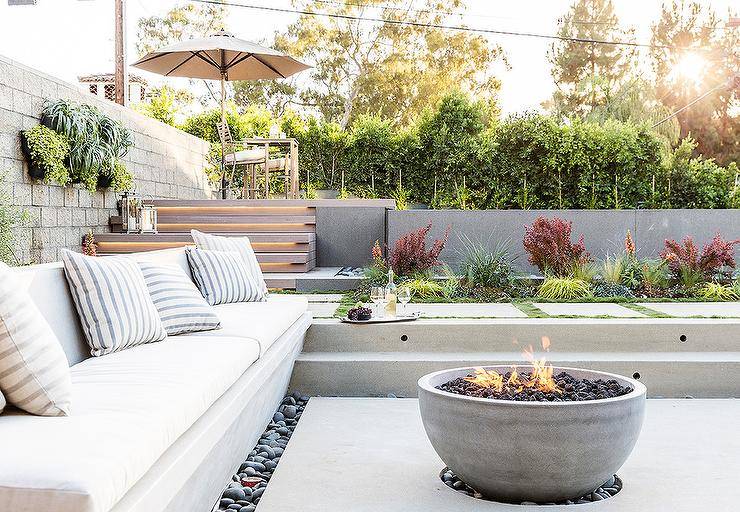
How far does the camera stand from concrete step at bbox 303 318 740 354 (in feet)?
16.1

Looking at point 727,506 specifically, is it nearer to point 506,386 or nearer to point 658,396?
point 506,386

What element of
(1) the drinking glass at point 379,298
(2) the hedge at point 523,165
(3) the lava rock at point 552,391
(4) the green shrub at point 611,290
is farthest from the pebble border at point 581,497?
(2) the hedge at point 523,165

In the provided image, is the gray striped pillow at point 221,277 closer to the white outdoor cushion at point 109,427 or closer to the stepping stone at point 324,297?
the stepping stone at point 324,297

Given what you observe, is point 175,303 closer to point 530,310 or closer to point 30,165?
→ point 530,310

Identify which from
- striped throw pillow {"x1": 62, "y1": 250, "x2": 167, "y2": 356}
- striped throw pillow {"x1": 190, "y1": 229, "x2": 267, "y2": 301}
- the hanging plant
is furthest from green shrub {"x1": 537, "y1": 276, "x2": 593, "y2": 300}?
the hanging plant

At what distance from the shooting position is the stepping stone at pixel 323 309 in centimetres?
537

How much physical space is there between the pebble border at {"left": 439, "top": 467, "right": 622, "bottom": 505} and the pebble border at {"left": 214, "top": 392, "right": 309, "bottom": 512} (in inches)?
29.3

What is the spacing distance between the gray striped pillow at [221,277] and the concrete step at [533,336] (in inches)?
19.8

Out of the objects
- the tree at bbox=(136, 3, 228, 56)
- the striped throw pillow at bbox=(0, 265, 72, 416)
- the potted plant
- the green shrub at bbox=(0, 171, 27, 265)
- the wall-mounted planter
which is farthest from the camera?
the tree at bbox=(136, 3, 228, 56)

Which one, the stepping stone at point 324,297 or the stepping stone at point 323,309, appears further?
the stepping stone at point 324,297

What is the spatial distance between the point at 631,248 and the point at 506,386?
14.1ft

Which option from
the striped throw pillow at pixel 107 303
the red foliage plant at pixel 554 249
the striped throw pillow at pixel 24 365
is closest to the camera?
the striped throw pillow at pixel 24 365

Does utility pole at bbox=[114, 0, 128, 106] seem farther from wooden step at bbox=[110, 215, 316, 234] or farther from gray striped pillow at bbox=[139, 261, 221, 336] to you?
gray striped pillow at bbox=[139, 261, 221, 336]

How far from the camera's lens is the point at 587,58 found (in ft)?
74.4
